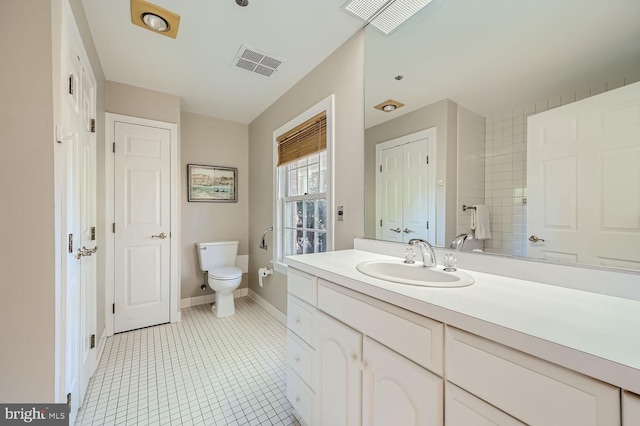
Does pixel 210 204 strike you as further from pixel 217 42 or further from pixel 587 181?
pixel 587 181

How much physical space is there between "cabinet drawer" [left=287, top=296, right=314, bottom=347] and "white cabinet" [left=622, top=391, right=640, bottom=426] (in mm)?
982

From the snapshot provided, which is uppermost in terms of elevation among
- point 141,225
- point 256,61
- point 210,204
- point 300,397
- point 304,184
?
point 256,61

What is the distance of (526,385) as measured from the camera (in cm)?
55

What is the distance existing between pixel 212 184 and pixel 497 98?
10.1 ft

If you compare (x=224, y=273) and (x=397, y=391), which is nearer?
(x=397, y=391)

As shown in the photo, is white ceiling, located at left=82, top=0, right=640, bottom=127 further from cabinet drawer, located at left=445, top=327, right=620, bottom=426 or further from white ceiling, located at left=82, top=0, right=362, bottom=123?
cabinet drawer, located at left=445, top=327, right=620, bottom=426

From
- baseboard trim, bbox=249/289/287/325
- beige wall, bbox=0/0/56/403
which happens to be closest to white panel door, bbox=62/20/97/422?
beige wall, bbox=0/0/56/403

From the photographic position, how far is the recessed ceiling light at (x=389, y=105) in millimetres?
1572

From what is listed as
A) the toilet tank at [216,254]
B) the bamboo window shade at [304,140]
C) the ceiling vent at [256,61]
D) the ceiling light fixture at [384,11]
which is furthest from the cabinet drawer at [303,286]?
the toilet tank at [216,254]

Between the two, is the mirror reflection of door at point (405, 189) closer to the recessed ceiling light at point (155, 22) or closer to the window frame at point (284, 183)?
the window frame at point (284, 183)

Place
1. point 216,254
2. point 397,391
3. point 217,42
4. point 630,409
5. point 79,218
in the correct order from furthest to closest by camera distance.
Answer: point 216,254, point 217,42, point 79,218, point 397,391, point 630,409

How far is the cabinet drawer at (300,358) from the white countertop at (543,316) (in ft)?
1.61

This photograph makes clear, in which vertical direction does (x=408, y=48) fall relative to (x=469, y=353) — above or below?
above

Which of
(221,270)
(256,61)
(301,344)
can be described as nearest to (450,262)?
(301,344)
